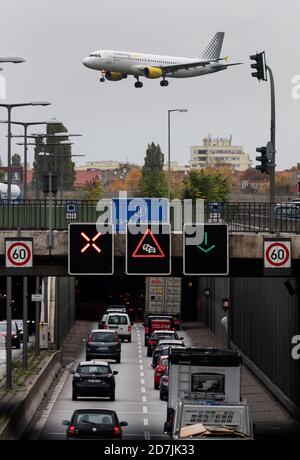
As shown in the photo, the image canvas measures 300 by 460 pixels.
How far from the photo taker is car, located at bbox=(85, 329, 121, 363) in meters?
71.6

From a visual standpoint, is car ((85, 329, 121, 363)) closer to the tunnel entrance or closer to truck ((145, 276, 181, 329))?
truck ((145, 276, 181, 329))

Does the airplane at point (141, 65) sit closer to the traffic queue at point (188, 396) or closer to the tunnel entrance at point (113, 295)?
the tunnel entrance at point (113, 295)

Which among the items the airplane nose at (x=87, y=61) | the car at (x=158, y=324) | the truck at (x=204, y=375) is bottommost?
the car at (x=158, y=324)

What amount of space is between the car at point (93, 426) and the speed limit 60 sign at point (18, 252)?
588 cm

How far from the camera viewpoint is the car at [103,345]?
7156cm

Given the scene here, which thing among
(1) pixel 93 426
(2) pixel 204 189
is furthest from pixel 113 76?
(1) pixel 93 426

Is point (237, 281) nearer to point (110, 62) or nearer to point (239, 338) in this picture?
point (239, 338)

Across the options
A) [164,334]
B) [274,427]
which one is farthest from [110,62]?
[274,427]

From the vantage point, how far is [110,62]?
407ft

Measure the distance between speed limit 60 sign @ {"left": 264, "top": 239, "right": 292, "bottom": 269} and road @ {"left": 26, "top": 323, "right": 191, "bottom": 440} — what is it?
20.1 ft

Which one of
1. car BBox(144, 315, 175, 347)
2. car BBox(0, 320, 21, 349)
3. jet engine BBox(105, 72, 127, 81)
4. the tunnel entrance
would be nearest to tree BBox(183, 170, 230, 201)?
the tunnel entrance

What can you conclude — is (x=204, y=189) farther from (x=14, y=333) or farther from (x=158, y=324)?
(x=14, y=333)

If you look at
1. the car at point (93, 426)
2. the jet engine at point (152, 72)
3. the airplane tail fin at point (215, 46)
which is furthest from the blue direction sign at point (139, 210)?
the airplane tail fin at point (215, 46)

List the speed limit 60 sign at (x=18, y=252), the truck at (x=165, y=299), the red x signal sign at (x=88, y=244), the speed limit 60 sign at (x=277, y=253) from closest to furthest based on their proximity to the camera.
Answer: the red x signal sign at (x=88, y=244) → the speed limit 60 sign at (x=277, y=253) → the speed limit 60 sign at (x=18, y=252) → the truck at (x=165, y=299)
